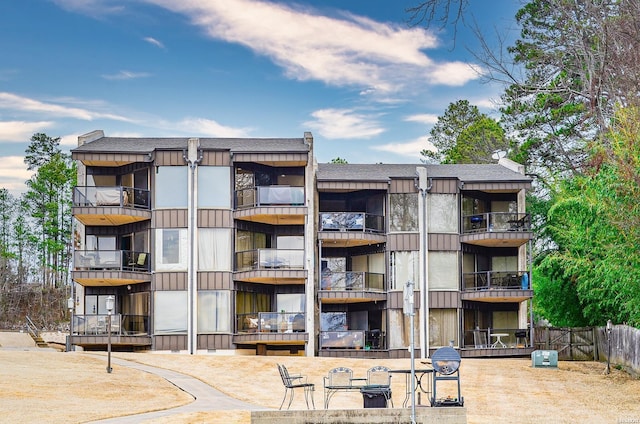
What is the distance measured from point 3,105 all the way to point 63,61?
12.9 m

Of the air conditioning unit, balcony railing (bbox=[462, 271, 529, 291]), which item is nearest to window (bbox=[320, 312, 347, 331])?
balcony railing (bbox=[462, 271, 529, 291])

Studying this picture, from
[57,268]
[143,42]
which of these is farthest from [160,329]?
[57,268]

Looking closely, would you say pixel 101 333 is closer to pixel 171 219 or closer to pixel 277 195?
pixel 171 219

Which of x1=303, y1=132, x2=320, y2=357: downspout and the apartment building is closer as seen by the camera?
the apartment building

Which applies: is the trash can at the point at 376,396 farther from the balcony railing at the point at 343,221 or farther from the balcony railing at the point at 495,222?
the balcony railing at the point at 495,222

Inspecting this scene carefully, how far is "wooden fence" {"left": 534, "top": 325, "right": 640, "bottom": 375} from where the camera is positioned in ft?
110

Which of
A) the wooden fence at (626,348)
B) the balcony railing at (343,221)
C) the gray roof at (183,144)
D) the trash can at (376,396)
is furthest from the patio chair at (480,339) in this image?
the trash can at (376,396)

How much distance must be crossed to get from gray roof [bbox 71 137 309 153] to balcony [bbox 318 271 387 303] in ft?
19.4

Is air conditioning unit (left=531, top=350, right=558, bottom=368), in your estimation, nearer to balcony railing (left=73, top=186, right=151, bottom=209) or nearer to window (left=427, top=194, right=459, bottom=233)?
window (left=427, top=194, right=459, bottom=233)

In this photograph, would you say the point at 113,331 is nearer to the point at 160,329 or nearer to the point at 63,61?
the point at 160,329

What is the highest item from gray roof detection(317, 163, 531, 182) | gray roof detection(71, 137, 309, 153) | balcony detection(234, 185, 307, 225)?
gray roof detection(71, 137, 309, 153)

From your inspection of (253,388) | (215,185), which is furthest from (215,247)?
(253,388)

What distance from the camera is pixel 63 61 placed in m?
44.9

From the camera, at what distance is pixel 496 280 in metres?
42.5
